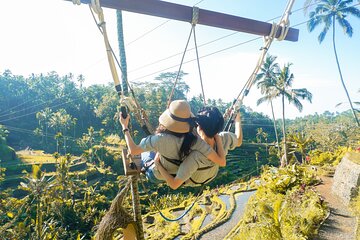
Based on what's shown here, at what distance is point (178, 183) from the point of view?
212 centimetres

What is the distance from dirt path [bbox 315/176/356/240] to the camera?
5.36 metres

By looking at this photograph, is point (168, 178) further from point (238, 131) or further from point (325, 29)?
point (325, 29)

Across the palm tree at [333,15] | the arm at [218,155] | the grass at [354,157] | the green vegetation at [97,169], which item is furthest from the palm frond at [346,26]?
the arm at [218,155]

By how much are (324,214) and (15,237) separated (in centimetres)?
1362

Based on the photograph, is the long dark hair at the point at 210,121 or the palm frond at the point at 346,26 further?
the palm frond at the point at 346,26

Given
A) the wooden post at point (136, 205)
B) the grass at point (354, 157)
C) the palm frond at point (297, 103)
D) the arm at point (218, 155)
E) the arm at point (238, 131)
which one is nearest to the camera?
the arm at point (218, 155)

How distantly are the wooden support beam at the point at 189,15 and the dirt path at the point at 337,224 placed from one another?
14.3 feet

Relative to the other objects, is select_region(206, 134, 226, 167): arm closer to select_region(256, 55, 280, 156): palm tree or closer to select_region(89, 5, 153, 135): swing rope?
select_region(89, 5, 153, 135): swing rope

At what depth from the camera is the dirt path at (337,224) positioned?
5363 mm

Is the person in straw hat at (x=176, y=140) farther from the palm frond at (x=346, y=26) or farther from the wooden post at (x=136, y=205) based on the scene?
the palm frond at (x=346, y=26)

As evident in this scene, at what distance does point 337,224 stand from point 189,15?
5602 mm

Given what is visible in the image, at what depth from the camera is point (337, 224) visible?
5.82 metres

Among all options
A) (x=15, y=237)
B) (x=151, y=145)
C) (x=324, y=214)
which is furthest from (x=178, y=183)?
(x=15, y=237)

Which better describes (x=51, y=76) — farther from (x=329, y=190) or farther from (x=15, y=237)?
(x=329, y=190)
